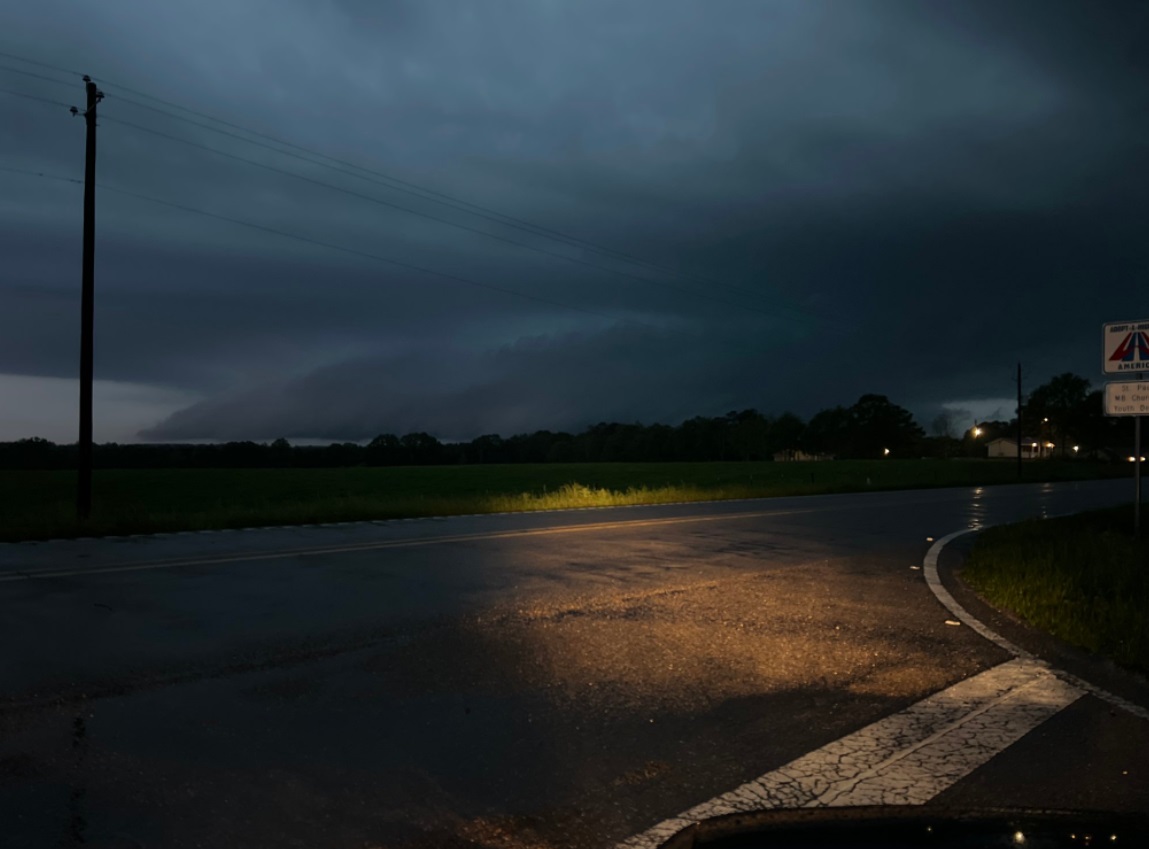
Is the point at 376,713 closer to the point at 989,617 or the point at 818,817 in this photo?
the point at 818,817

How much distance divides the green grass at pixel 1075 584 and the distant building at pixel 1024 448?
14597cm

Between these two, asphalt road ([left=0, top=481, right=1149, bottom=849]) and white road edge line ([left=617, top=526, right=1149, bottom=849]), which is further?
white road edge line ([left=617, top=526, right=1149, bottom=849])

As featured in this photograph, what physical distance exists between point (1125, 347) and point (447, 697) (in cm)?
1343

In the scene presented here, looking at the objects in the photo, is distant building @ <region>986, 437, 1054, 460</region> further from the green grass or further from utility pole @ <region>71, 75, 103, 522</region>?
A: utility pole @ <region>71, 75, 103, 522</region>

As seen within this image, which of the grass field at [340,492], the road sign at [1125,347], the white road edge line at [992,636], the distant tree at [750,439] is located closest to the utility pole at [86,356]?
the grass field at [340,492]

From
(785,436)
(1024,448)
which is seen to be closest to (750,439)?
(785,436)

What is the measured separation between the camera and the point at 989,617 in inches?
368

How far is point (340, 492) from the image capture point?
57.8m

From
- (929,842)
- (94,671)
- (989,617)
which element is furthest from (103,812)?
(989,617)

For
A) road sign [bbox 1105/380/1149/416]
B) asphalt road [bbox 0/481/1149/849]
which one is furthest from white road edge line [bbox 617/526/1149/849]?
road sign [bbox 1105/380/1149/416]

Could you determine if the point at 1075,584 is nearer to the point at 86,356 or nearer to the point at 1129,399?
the point at 1129,399

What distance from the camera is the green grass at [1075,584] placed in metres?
7.95

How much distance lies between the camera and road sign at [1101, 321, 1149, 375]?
47.3 feet

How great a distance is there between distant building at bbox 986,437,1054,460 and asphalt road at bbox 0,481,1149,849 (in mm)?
153798
